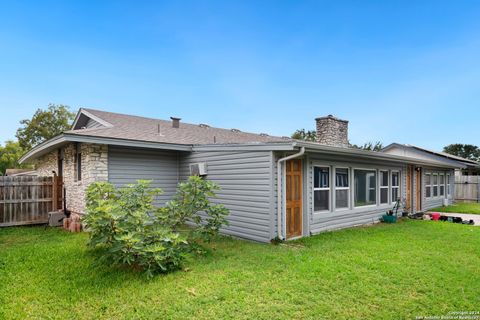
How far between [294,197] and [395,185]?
5.76 meters

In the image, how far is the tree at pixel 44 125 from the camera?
30875 mm

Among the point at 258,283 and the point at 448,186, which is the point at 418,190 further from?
the point at 258,283

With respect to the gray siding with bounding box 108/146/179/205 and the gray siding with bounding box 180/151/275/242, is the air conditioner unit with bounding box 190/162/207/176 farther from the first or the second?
the gray siding with bounding box 108/146/179/205

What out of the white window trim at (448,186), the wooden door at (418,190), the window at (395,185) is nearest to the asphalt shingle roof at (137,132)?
the window at (395,185)

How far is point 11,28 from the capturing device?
1062cm

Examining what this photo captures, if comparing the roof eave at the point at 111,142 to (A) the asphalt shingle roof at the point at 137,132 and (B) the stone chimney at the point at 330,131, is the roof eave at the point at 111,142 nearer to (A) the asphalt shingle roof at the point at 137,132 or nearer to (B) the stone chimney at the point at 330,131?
(A) the asphalt shingle roof at the point at 137,132

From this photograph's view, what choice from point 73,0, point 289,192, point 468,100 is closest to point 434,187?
point 468,100

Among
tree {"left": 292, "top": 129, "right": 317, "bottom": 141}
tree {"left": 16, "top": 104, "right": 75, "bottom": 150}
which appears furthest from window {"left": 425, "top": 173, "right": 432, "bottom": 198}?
tree {"left": 16, "top": 104, "right": 75, "bottom": 150}

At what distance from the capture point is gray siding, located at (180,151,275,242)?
248 inches

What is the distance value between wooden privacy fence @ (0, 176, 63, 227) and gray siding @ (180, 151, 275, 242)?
5438 mm

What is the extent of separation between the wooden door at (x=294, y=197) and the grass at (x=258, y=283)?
0.68 metres

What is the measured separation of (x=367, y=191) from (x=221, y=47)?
8.91 meters

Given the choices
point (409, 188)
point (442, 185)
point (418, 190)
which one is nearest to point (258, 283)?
point (409, 188)

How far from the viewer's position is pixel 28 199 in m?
8.70
